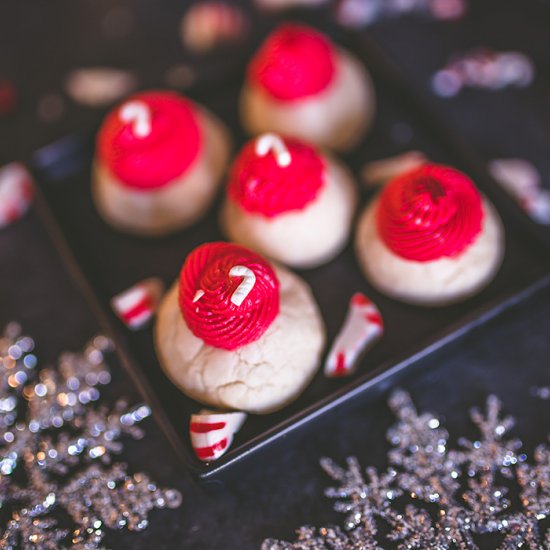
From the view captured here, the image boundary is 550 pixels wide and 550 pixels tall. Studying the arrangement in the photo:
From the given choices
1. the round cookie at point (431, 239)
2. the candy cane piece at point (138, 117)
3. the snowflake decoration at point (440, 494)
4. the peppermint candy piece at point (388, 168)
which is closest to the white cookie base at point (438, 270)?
the round cookie at point (431, 239)

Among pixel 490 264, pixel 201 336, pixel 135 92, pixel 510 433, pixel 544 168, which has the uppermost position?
pixel 135 92

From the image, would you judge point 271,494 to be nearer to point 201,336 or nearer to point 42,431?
point 201,336

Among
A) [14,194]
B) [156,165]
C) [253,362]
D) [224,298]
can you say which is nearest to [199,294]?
[224,298]

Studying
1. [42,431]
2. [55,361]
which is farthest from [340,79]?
[42,431]

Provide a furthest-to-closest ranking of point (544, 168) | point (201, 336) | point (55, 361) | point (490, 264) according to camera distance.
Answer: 1. point (544, 168)
2. point (55, 361)
3. point (490, 264)
4. point (201, 336)

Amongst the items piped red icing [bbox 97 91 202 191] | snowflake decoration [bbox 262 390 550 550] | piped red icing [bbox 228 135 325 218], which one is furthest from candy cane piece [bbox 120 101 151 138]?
snowflake decoration [bbox 262 390 550 550]

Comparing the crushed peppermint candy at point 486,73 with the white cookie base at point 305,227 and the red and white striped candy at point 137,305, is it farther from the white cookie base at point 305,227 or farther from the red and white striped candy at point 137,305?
the red and white striped candy at point 137,305

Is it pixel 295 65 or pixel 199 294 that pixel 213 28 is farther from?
pixel 199 294
